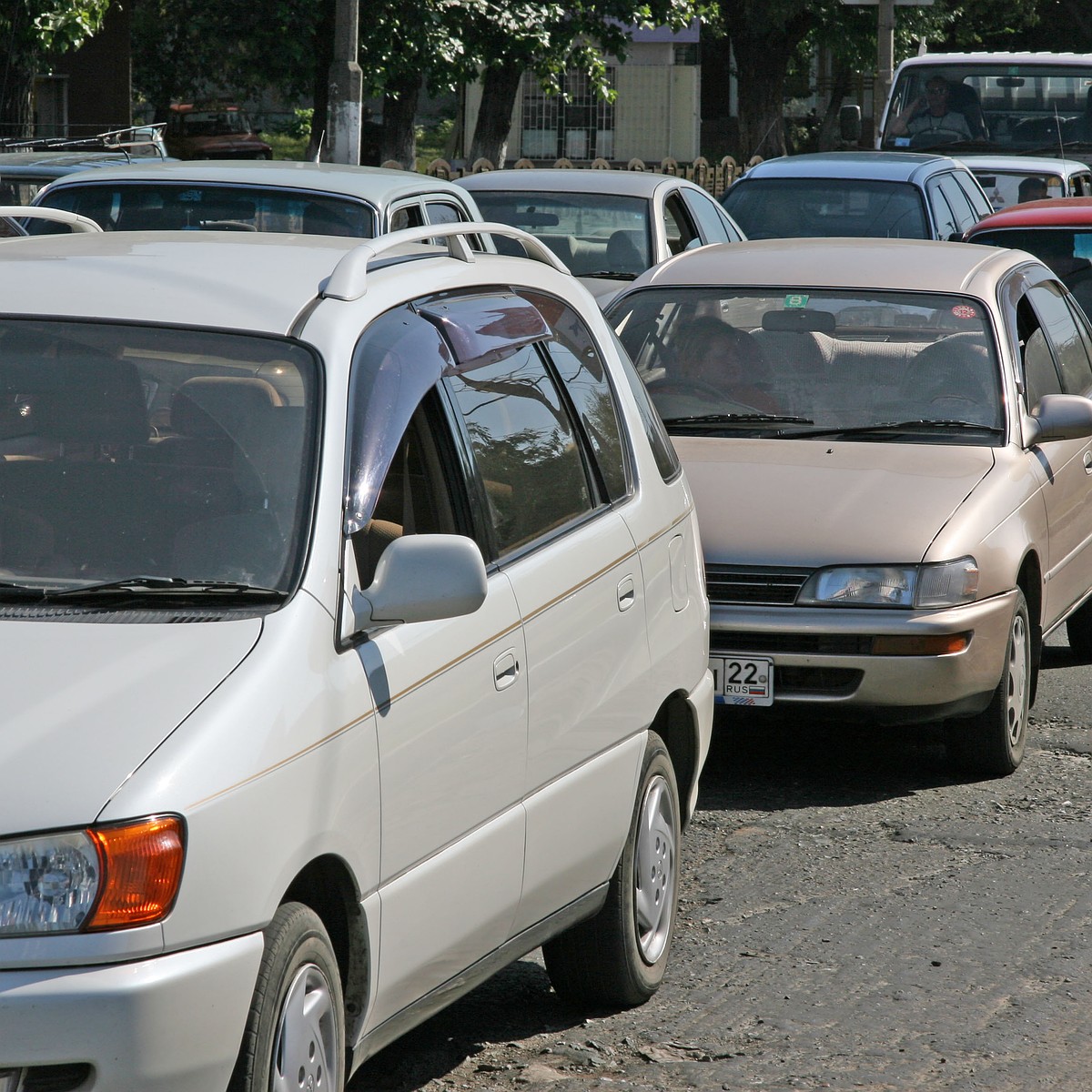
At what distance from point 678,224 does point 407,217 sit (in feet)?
12.4

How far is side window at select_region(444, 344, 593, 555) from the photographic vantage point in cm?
401

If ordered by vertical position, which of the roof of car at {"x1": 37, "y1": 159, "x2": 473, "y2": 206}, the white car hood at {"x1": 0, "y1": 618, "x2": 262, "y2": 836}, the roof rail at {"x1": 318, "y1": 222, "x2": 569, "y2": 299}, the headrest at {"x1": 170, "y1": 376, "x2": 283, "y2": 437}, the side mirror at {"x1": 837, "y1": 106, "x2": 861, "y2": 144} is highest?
the side mirror at {"x1": 837, "y1": 106, "x2": 861, "y2": 144}

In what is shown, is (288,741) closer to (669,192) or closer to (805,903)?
(805,903)

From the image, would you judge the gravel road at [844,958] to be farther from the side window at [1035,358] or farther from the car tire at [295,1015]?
the side window at [1035,358]

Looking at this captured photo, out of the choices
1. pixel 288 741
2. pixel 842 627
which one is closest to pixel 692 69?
pixel 842 627

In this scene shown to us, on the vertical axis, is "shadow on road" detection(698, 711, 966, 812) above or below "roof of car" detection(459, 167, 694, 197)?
below

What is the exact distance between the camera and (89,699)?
9.64 ft

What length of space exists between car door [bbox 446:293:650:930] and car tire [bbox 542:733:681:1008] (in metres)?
0.15

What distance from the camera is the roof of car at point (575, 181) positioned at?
12.8 metres

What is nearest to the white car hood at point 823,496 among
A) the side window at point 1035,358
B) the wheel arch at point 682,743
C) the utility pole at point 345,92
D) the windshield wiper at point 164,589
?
the side window at point 1035,358

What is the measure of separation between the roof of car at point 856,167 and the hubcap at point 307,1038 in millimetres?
12950

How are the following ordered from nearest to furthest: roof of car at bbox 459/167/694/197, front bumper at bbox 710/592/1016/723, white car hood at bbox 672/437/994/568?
front bumper at bbox 710/592/1016/723 → white car hood at bbox 672/437/994/568 → roof of car at bbox 459/167/694/197

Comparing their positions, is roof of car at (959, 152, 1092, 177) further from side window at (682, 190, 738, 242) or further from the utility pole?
the utility pole

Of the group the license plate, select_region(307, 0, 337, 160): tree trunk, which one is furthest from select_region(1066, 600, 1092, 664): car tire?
select_region(307, 0, 337, 160): tree trunk
